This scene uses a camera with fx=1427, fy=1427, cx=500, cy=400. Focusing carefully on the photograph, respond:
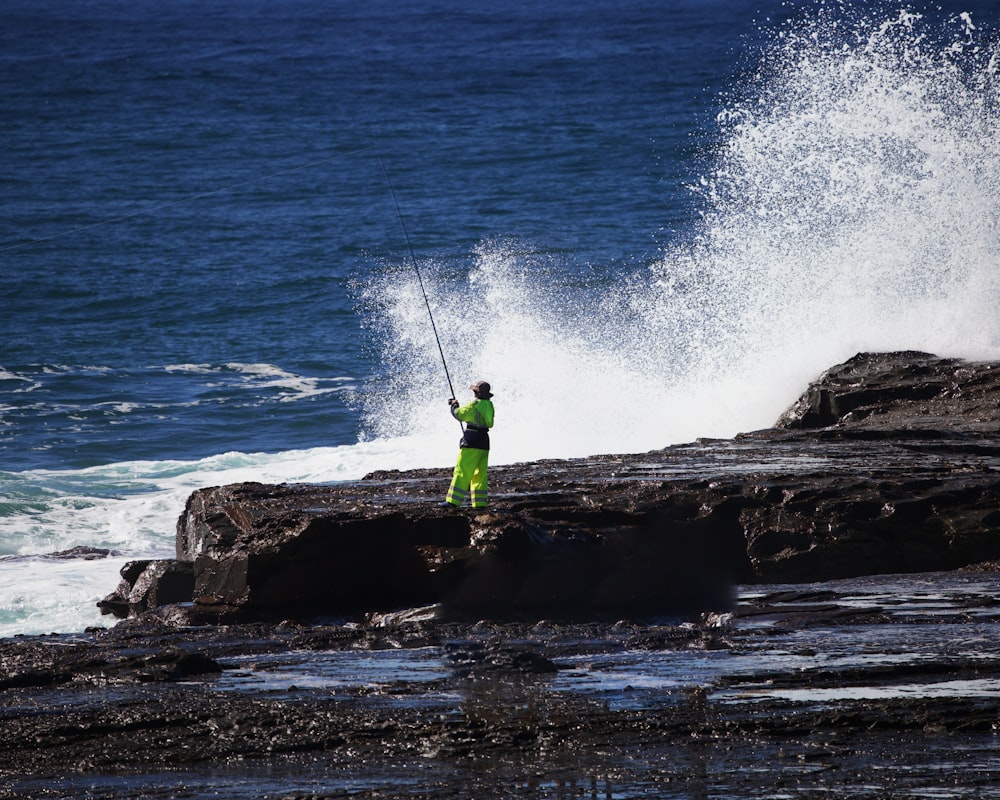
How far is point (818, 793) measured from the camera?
5.23 m

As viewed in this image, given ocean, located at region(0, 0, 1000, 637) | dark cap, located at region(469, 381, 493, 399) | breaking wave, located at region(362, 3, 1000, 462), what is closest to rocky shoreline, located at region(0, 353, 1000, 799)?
dark cap, located at region(469, 381, 493, 399)

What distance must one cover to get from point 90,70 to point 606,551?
55427 mm

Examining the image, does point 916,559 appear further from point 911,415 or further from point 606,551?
point 911,415

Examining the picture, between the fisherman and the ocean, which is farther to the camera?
the ocean

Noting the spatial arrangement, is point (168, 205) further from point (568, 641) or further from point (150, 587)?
point (568, 641)

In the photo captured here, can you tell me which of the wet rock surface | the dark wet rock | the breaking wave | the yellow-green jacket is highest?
the breaking wave

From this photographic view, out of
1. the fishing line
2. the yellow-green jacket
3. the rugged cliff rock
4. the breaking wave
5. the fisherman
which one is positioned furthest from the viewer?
the fishing line

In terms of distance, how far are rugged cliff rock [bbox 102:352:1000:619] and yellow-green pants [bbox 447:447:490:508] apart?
0.65 feet

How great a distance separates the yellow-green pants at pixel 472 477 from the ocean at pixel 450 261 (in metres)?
3.38

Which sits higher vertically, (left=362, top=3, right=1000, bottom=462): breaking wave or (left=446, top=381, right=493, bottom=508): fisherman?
(left=362, top=3, right=1000, bottom=462): breaking wave

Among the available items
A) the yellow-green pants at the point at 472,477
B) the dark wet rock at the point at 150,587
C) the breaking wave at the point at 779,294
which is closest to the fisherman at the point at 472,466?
the yellow-green pants at the point at 472,477

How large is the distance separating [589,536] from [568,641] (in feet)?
4.56

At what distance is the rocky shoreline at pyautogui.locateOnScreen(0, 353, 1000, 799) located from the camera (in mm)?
5656

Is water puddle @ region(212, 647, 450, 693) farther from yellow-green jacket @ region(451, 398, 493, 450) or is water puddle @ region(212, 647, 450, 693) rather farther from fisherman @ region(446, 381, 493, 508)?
yellow-green jacket @ region(451, 398, 493, 450)
